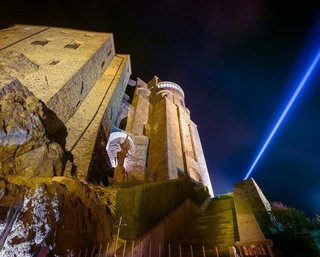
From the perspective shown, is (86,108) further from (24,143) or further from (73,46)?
(24,143)

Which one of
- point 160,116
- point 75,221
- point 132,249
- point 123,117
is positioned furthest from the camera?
point 160,116

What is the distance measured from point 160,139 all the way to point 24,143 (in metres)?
12.0

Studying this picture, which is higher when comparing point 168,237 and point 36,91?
point 36,91

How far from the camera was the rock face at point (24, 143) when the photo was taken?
5637 mm

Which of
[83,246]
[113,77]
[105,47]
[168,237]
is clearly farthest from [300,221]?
[105,47]

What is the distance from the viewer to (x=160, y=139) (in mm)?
17234

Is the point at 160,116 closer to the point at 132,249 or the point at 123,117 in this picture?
the point at 123,117

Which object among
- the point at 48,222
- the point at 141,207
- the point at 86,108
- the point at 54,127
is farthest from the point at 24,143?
the point at 86,108

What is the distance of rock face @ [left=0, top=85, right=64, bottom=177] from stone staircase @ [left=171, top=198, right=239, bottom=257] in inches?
173

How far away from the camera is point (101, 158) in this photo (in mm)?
10375

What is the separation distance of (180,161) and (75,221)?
1281 cm

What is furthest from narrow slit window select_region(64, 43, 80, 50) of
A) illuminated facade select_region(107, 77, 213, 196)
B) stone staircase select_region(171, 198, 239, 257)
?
stone staircase select_region(171, 198, 239, 257)

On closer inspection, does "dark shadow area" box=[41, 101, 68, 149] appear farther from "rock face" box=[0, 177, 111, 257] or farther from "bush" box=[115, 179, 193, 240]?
"bush" box=[115, 179, 193, 240]

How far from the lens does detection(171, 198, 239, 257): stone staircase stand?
4.58 metres
